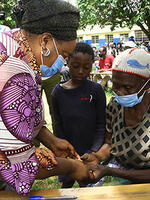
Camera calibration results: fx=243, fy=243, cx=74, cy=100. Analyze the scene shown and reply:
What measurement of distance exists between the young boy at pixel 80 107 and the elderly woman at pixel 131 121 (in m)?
0.39

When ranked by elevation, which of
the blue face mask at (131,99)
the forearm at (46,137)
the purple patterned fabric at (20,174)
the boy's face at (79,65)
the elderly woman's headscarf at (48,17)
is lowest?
the forearm at (46,137)

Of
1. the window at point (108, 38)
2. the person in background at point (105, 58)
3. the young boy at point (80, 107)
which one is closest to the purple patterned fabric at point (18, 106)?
the young boy at point (80, 107)

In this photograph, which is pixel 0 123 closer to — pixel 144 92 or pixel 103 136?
pixel 144 92

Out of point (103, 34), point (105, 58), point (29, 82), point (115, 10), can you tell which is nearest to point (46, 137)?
point (29, 82)

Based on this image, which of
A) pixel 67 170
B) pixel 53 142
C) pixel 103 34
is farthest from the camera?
pixel 103 34

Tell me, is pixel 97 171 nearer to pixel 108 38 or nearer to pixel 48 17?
pixel 48 17

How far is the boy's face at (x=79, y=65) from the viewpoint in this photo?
98.3 inches

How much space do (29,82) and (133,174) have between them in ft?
3.75

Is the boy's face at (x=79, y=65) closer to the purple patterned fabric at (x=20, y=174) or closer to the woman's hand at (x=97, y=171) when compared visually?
the woman's hand at (x=97, y=171)

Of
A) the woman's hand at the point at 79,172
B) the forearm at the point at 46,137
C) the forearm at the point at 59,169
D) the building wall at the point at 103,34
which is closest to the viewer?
the forearm at the point at 59,169

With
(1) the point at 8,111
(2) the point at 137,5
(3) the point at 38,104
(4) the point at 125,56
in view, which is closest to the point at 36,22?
(3) the point at 38,104

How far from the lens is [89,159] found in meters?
2.14

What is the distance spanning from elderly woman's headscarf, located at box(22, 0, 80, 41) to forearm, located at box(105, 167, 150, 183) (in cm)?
114

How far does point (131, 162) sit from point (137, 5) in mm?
10459
